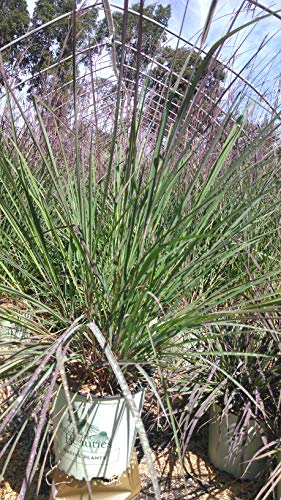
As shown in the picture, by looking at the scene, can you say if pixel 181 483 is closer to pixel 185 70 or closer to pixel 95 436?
pixel 95 436

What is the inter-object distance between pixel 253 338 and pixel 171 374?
26 centimetres

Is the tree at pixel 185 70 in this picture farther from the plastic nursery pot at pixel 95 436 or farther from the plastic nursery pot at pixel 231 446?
the plastic nursery pot at pixel 231 446

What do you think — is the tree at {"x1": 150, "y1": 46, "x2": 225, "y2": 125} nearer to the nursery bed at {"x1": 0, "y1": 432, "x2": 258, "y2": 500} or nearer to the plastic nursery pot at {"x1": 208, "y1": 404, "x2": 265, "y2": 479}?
the plastic nursery pot at {"x1": 208, "y1": 404, "x2": 265, "y2": 479}

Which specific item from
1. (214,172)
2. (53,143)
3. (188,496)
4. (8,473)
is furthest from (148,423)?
(53,143)

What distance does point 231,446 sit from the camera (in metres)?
1.04

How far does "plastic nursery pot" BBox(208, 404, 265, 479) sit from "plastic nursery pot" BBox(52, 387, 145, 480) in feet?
1.09

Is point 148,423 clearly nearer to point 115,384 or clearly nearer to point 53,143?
point 115,384

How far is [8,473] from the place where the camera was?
3.39ft

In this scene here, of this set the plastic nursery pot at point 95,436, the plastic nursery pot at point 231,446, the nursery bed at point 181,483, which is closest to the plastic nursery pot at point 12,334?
the plastic nursery pot at point 95,436

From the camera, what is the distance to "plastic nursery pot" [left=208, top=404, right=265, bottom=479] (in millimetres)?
1040

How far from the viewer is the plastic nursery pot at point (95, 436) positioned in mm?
762

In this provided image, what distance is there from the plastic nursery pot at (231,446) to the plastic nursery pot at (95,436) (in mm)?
332

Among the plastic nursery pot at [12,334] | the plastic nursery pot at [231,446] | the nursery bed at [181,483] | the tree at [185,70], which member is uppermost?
the tree at [185,70]

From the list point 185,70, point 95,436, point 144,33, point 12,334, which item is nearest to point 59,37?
point 144,33
